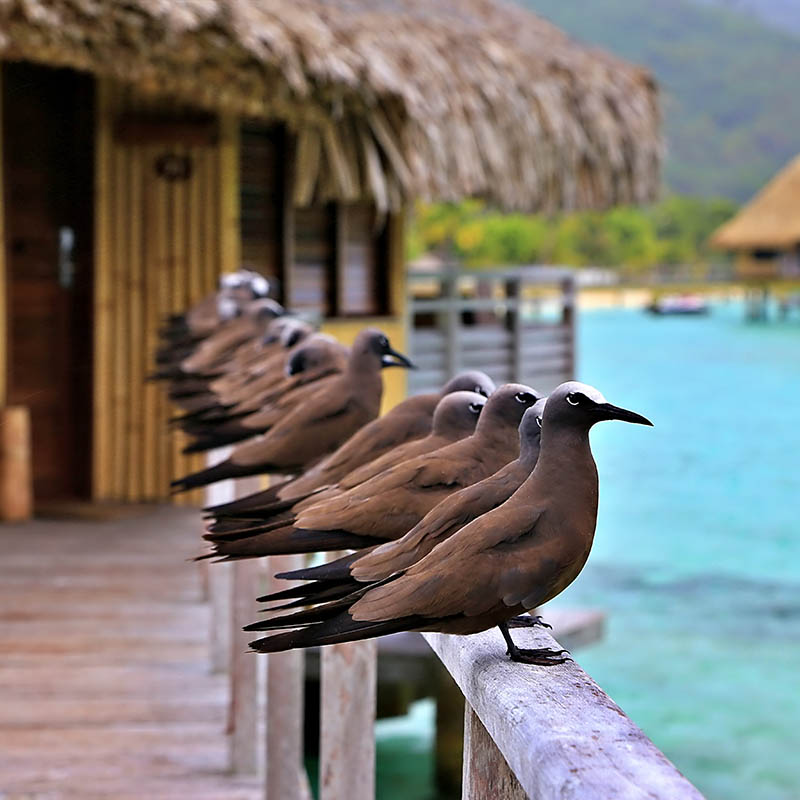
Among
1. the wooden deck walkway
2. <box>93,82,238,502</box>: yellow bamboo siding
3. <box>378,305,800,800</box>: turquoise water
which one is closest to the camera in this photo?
the wooden deck walkway

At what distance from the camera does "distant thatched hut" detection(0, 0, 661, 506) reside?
20.3 feet

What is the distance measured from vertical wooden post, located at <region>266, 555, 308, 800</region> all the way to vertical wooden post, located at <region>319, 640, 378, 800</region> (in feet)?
2.24

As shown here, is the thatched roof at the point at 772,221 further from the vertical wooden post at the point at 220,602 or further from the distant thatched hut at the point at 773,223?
the vertical wooden post at the point at 220,602

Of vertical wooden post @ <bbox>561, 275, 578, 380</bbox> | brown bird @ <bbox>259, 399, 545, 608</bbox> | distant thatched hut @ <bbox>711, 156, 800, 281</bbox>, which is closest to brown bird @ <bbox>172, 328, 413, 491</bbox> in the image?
brown bird @ <bbox>259, 399, 545, 608</bbox>

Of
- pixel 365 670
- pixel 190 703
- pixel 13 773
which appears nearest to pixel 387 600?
pixel 365 670

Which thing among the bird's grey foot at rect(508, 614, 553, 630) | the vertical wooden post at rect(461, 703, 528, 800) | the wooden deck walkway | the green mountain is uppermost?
the green mountain

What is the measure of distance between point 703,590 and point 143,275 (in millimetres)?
7445

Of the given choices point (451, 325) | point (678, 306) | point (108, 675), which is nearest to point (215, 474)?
point (108, 675)

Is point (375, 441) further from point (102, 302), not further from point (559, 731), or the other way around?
point (102, 302)

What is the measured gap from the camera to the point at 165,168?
716cm

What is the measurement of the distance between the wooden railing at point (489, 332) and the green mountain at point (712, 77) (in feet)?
244

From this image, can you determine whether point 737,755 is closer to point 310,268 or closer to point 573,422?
point 310,268

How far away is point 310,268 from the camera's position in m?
8.60

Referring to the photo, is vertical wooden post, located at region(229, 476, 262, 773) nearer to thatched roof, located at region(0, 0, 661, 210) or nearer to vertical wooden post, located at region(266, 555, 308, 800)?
vertical wooden post, located at region(266, 555, 308, 800)
